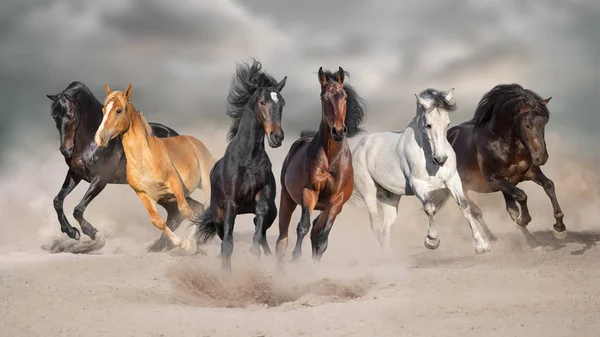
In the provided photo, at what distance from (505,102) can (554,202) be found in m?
1.51

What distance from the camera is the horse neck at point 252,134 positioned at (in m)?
8.85

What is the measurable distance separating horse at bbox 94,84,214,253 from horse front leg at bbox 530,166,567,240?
4646mm

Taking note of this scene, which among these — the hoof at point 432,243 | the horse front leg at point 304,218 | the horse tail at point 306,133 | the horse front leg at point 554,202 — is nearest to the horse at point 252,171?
the horse front leg at point 304,218

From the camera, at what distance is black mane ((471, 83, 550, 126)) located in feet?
37.6

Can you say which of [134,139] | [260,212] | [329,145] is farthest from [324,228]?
[134,139]

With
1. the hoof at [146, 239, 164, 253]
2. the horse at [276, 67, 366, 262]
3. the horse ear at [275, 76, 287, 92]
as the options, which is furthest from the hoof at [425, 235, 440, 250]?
the hoof at [146, 239, 164, 253]

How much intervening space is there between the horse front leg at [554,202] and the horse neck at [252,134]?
15.1 feet

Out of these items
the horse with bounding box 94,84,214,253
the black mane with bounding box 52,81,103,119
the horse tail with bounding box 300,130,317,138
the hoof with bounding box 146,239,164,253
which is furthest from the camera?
the black mane with bounding box 52,81,103,119

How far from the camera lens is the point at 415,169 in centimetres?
1023

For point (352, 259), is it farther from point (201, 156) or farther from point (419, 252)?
point (201, 156)

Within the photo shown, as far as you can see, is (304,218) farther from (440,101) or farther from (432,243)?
(440,101)

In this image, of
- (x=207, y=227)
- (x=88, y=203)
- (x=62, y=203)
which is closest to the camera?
(x=207, y=227)

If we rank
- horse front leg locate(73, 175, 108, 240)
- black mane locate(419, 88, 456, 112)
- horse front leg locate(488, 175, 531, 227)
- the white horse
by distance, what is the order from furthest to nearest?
horse front leg locate(73, 175, 108, 240)
horse front leg locate(488, 175, 531, 227)
black mane locate(419, 88, 456, 112)
the white horse

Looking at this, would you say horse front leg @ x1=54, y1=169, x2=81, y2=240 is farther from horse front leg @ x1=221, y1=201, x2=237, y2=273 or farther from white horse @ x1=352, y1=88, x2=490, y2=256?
horse front leg @ x1=221, y1=201, x2=237, y2=273
